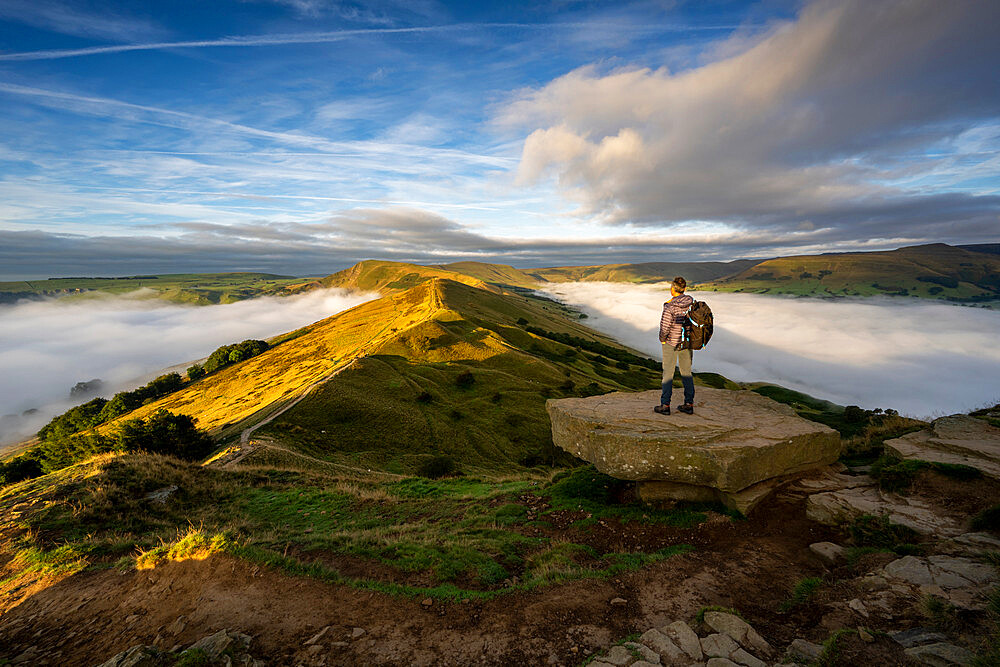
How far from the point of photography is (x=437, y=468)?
35781 mm

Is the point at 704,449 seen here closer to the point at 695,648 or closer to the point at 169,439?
the point at 695,648

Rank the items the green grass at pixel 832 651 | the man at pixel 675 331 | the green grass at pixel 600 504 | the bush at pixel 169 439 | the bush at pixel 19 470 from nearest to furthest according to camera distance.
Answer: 1. the green grass at pixel 832 651
2. the green grass at pixel 600 504
3. the man at pixel 675 331
4. the bush at pixel 169 439
5. the bush at pixel 19 470

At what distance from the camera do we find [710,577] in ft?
30.2

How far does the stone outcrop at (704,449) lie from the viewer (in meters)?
11.7

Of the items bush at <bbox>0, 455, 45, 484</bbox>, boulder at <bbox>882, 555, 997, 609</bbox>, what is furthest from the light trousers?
bush at <bbox>0, 455, 45, 484</bbox>

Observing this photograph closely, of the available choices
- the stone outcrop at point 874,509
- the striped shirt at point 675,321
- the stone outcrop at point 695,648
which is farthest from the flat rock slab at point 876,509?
the striped shirt at point 675,321

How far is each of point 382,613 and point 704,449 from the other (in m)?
10.1

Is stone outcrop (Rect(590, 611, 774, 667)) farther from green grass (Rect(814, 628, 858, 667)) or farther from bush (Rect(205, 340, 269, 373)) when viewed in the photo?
bush (Rect(205, 340, 269, 373))

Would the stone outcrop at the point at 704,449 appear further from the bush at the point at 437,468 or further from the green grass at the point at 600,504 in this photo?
the bush at the point at 437,468

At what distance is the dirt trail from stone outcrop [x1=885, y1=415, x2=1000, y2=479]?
16.0ft

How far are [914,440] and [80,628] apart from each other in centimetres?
2408

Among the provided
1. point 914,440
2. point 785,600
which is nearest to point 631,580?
point 785,600

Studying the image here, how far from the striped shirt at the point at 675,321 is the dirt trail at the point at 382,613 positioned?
6.32 m

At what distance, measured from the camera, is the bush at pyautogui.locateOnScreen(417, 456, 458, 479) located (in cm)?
3438
